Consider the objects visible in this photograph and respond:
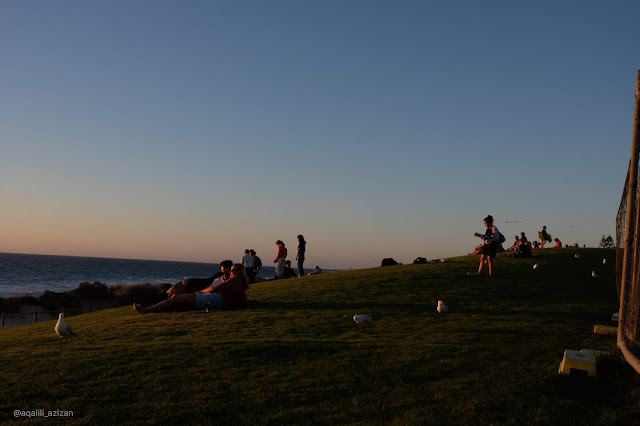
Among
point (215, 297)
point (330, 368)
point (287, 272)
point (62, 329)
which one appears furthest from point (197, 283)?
point (287, 272)

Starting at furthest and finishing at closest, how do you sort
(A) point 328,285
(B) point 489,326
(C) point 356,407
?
(A) point 328,285 < (B) point 489,326 < (C) point 356,407

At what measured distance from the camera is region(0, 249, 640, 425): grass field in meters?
7.44

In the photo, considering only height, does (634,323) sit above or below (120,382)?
above

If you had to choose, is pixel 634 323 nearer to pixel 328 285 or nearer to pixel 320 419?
pixel 320 419

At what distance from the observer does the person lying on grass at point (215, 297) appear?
18.2 m

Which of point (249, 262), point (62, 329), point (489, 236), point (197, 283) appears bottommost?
point (62, 329)

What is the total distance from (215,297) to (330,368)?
9439 mm

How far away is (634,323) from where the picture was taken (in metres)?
9.50

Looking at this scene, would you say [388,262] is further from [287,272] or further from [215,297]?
[215,297]

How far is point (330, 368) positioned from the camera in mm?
9617

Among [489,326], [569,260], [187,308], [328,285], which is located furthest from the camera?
[569,260]

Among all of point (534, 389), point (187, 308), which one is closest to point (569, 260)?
point (187, 308)

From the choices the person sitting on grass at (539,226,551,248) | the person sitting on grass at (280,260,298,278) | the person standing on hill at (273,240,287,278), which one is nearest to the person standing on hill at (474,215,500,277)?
the person standing on hill at (273,240,287,278)

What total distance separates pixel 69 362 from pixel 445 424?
25.2 feet
